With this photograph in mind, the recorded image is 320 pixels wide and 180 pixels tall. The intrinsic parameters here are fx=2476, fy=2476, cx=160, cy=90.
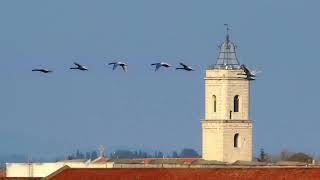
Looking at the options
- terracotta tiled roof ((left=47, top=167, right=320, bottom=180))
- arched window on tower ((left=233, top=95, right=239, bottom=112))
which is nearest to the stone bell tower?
arched window on tower ((left=233, top=95, right=239, bottom=112))

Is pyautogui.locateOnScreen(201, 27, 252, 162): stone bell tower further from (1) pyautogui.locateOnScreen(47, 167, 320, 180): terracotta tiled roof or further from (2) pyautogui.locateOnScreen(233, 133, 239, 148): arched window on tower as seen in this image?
(1) pyautogui.locateOnScreen(47, 167, 320, 180): terracotta tiled roof

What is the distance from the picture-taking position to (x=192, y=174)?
110m

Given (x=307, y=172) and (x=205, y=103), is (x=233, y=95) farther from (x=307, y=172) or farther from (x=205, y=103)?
(x=307, y=172)

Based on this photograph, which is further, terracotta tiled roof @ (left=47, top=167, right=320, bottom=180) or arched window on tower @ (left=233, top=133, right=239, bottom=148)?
arched window on tower @ (left=233, top=133, right=239, bottom=148)

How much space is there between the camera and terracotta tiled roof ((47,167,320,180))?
106750mm

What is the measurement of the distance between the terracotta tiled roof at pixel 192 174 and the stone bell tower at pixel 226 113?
77201mm

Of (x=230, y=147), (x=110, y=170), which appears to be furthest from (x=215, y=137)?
(x=110, y=170)

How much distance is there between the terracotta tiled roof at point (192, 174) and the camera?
106750 millimetres

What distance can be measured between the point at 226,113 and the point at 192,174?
84294 mm

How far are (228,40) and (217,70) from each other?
13.3 feet

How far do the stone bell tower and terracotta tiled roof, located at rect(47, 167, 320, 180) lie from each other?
3039 inches

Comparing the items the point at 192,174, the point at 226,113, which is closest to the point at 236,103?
the point at 226,113

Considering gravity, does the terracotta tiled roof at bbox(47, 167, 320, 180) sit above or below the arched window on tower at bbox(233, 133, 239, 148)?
below

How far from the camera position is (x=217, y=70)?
193625 millimetres
